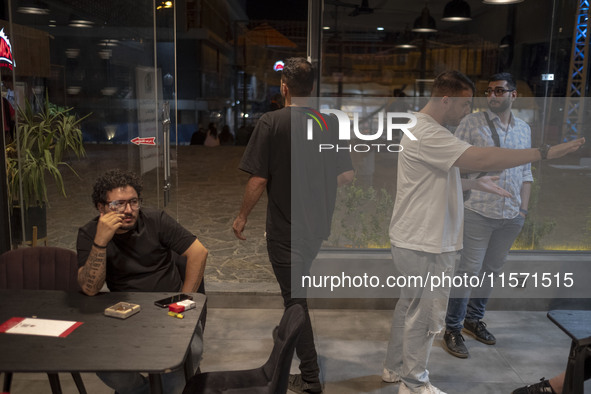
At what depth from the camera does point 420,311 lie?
3029mm

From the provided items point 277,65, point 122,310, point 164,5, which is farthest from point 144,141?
point 277,65

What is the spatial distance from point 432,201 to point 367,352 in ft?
4.46

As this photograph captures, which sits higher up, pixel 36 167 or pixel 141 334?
pixel 36 167

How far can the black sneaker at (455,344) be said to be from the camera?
3.75 metres

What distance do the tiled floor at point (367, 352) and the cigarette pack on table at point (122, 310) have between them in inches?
41.3

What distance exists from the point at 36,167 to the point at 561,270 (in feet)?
13.7

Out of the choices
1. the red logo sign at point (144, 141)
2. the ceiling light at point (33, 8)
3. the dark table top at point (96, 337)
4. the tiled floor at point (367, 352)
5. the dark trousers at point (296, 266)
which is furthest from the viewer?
the red logo sign at point (144, 141)

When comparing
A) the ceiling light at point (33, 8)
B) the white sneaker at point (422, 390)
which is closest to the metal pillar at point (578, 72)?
the white sneaker at point (422, 390)

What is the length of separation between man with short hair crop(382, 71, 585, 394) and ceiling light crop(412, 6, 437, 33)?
4.78ft

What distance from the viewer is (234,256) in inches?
226

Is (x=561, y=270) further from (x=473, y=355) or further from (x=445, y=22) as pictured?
(x=445, y=22)

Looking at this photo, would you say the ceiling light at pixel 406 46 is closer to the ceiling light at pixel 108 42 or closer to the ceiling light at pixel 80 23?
the ceiling light at pixel 108 42

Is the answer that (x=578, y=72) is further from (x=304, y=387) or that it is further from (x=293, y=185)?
(x=304, y=387)

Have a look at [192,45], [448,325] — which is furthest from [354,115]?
[192,45]
